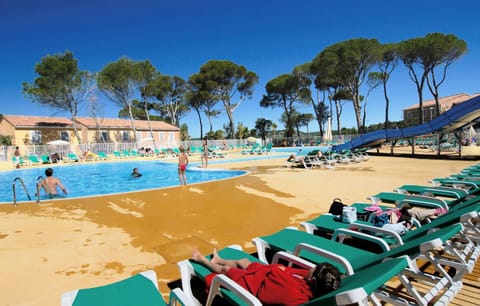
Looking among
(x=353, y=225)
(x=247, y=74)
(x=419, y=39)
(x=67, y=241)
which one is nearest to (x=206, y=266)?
(x=353, y=225)

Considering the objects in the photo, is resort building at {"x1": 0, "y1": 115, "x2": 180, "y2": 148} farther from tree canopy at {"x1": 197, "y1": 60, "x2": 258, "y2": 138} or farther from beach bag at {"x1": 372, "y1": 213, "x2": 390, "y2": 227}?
beach bag at {"x1": 372, "y1": 213, "x2": 390, "y2": 227}

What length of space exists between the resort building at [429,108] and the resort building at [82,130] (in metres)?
41.8

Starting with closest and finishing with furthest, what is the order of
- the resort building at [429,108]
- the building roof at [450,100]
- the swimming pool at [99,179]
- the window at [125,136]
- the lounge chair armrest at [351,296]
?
the lounge chair armrest at [351,296] → the swimming pool at [99,179] → the window at [125,136] → the resort building at [429,108] → the building roof at [450,100]

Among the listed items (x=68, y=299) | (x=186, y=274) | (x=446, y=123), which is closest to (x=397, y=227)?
(x=186, y=274)

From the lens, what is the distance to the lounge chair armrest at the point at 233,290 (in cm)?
146

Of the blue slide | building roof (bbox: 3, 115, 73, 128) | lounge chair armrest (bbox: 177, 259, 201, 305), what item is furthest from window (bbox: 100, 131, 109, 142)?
lounge chair armrest (bbox: 177, 259, 201, 305)

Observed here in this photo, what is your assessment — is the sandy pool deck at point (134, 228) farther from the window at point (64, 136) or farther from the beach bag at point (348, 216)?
the window at point (64, 136)

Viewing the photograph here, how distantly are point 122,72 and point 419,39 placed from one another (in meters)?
30.5

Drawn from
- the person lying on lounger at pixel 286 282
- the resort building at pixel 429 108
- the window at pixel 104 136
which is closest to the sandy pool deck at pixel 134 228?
the person lying on lounger at pixel 286 282

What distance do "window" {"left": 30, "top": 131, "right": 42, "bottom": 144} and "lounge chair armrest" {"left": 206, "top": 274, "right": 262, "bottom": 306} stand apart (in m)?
33.2

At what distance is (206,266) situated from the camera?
2246 millimetres

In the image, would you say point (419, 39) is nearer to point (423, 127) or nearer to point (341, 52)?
point (341, 52)

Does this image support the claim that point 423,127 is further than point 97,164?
No

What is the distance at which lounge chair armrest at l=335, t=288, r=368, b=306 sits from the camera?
1127 mm
